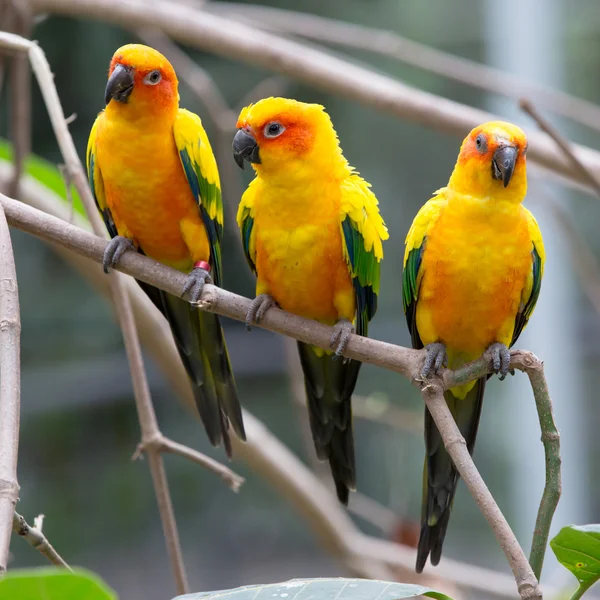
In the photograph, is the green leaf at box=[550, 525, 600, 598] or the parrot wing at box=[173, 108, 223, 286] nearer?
the green leaf at box=[550, 525, 600, 598]

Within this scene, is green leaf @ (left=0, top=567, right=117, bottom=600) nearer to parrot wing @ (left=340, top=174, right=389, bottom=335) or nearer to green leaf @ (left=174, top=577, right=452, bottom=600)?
green leaf @ (left=174, top=577, right=452, bottom=600)

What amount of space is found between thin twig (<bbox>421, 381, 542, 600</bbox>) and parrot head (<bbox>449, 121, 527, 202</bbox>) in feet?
1.30

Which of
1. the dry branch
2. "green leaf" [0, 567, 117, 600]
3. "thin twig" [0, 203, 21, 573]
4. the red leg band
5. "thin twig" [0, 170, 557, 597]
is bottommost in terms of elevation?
"thin twig" [0, 170, 557, 597]

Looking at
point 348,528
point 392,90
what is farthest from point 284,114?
point 348,528

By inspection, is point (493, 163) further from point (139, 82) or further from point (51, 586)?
point (51, 586)

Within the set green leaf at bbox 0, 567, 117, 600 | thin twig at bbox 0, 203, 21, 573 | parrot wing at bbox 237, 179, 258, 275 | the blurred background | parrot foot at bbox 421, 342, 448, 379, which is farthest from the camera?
the blurred background

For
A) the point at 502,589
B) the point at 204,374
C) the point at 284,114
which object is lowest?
the point at 502,589

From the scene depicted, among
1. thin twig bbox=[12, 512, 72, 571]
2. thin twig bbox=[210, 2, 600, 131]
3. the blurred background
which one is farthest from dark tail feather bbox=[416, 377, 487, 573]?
the blurred background

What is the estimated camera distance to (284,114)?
1411mm

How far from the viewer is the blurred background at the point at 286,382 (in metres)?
3.07

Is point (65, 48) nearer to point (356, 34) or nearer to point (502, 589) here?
point (356, 34)

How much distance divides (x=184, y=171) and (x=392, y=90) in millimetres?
690

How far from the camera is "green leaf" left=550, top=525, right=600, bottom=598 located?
3.04 feet

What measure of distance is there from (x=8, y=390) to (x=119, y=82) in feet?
2.28
